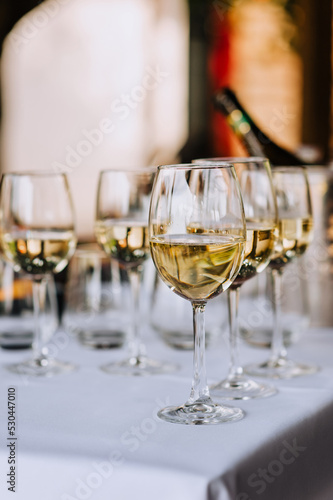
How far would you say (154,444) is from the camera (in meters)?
0.71

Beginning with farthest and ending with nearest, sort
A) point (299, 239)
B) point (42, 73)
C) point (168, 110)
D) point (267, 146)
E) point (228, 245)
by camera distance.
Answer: point (168, 110), point (42, 73), point (267, 146), point (299, 239), point (228, 245)

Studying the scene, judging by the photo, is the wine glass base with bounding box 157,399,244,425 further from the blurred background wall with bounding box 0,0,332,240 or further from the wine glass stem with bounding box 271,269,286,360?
the blurred background wall with bounding box 0,0,332,240

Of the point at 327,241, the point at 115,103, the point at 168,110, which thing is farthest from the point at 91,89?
the point at 327,241

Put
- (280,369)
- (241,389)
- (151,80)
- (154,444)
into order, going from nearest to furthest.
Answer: (154,444)
(241,389)
(280,369)
(151,80)

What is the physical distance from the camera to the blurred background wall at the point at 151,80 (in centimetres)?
551

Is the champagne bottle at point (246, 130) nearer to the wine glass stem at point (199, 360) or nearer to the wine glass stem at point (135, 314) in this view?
the wine glass stem at point (135, 314)

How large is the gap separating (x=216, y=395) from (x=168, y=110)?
17.9 ft

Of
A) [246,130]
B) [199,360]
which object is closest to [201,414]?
[199,360]

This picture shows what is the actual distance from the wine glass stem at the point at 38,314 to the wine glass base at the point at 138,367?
0.29ft

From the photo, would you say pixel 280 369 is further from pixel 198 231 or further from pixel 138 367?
pixel 198 231

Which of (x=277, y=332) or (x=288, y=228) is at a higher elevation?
(x=288, y=228)

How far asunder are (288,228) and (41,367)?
373 millimetres

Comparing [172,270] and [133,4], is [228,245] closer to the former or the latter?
[172,270]

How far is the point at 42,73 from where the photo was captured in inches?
228
